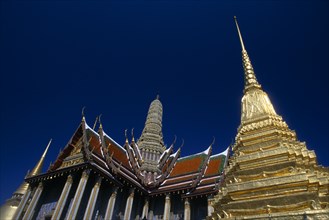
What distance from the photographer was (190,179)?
16906mm

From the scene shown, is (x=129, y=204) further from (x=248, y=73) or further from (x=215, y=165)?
(x=248, y=73)

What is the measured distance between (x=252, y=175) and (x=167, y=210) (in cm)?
892

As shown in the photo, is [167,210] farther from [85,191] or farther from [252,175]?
[252,175]

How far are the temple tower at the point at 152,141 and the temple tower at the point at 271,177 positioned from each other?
37.1 feet

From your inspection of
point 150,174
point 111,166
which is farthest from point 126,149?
point 111,166

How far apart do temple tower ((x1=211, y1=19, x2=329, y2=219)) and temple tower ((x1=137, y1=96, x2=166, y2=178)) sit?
11301 millimetres

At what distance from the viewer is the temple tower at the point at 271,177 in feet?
21.6

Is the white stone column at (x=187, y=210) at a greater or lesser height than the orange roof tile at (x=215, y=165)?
lesser

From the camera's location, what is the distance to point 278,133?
30.8 feet

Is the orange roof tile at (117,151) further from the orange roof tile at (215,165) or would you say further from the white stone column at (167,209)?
the orange roof tile at (215,165)

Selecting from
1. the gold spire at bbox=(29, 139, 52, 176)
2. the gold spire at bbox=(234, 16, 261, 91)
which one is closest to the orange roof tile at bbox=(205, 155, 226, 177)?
the gold spire at bbox=(234, 16, 261, 91)

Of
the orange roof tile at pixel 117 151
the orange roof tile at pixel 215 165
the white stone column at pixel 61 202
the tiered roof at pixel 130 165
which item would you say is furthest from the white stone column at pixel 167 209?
the white stone column at pixel 61 202

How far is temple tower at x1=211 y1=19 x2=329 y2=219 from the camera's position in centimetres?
659

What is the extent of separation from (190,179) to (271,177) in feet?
32.2
